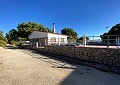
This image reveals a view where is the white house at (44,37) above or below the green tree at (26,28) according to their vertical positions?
below

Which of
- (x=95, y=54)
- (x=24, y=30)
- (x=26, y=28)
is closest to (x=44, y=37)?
(x=95, y=54)

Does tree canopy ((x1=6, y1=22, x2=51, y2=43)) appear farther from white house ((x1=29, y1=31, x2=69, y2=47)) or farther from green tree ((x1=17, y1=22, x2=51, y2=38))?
white house ((x1=29, y1=31, x2=69, y2=47))

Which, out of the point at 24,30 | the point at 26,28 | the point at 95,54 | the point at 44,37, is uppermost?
the point at 26,28

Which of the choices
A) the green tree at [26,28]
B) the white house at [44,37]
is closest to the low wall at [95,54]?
the white house at [44,37]

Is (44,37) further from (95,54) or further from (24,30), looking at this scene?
(24,30)

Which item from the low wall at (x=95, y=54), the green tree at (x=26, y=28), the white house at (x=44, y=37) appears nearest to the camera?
the low wall at (x=95, y=54)

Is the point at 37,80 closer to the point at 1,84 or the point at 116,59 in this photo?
the point at 1,84

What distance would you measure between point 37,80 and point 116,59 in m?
6.57

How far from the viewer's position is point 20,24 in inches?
1999

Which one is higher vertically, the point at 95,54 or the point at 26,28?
the point at 26,28

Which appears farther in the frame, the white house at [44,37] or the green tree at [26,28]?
the green tree at [26,28]

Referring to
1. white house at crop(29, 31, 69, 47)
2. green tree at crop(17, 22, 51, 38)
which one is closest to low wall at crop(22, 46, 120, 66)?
white house at crop(29, 31, 69, 47)

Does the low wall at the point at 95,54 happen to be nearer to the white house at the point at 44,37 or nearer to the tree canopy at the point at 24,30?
the white house at the point at 44,37

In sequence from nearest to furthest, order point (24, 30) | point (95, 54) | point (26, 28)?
point (95, 54) → point (24, 30) → point (26, 28)
